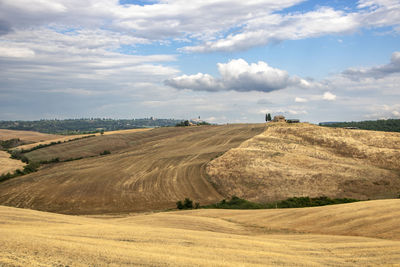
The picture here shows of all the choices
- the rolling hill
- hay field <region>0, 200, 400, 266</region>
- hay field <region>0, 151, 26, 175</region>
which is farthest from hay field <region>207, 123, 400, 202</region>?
hay field <region>0, 151, 26, 175</region>

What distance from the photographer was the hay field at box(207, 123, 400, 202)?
153 feet

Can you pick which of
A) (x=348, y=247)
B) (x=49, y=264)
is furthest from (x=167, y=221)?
(x=49, y=264)

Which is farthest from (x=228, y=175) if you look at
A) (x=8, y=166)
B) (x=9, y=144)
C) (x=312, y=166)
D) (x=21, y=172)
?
(x=9, y=144)

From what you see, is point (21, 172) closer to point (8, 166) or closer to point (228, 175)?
point (8, 166)

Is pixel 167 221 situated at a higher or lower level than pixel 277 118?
lower

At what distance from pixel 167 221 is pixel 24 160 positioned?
222ft

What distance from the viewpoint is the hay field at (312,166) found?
153 ft

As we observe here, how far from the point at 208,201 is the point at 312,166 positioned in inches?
803

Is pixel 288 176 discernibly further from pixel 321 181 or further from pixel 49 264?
pixel 49 264

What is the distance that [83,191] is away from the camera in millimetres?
48406

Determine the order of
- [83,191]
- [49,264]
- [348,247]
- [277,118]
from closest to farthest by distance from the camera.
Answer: [49,264], [348,247], [83,191], [277,118]

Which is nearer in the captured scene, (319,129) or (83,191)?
(83,191)

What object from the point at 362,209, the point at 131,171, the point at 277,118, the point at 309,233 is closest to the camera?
the point at 309,233

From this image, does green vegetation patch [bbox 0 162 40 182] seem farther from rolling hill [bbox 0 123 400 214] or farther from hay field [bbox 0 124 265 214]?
rolling hill [bbox 0 123 400 214]
